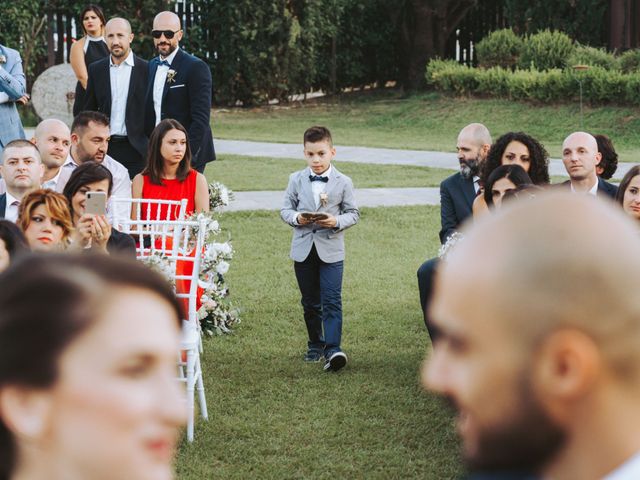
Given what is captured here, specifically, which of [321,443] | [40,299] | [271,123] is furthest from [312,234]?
[271,123]

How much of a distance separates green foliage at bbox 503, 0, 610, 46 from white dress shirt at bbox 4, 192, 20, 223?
19.4 meters

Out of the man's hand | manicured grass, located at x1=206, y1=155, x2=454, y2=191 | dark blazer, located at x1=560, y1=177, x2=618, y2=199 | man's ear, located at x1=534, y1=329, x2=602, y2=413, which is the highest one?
man's ear, located at x1=534, y1=329, x2=602, y2=413

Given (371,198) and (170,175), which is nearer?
(170,175)

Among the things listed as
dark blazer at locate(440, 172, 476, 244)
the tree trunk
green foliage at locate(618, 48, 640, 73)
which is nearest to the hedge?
green foliage at locate(618, 48, 640, 73)

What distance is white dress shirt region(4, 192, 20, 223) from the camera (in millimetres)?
5859

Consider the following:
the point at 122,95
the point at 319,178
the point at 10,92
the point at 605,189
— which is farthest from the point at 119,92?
the point at 605,189

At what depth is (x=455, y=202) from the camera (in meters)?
6.61

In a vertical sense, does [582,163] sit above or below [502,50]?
below

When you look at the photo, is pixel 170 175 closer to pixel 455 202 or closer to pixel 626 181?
pixel 455 202

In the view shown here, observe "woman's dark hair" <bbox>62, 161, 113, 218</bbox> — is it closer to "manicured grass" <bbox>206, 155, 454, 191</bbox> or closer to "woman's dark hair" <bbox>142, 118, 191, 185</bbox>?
"woman's dark hair" <bbox>142, 118, 191, 185</bbox>

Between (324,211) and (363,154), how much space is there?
10287 millimetres

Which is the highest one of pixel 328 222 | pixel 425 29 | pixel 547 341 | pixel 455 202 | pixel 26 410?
pixel 425 29

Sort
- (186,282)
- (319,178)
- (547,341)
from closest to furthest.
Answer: (547,341) → (186,282) → (319,178)

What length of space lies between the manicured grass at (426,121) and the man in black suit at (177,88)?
848cm
